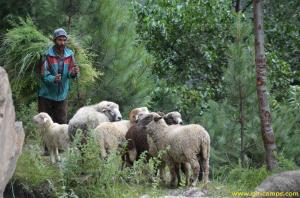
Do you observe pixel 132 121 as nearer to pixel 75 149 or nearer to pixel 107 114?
pixel 107 114

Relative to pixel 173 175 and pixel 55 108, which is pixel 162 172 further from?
pixel 55 108

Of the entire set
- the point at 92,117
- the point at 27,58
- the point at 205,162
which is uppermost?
the point at 27,58

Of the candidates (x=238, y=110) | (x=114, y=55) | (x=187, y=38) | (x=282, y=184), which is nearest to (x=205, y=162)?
(x=282, y=184)

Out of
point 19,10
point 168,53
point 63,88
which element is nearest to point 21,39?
point 63,88

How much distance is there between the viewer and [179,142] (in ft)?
27.7

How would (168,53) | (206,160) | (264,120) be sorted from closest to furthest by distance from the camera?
(206,160), (264,120), (168,53)

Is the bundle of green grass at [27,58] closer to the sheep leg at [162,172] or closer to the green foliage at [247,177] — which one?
the sheep leg at [162,172]

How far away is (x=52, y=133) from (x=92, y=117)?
972mm

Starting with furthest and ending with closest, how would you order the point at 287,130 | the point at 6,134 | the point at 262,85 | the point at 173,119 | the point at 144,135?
the point at 287,130 → the point at 262,85 → the point at 173,119 → the point at 144,135 → the point at 6,134

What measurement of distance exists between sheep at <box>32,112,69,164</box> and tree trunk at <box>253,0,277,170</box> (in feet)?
10.3

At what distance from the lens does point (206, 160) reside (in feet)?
27.9

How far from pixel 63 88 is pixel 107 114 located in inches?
51.2

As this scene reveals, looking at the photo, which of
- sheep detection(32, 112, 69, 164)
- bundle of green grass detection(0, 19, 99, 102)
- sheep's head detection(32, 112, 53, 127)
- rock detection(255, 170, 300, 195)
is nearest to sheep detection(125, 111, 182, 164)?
sheep detection(32, 112, 69, 164)

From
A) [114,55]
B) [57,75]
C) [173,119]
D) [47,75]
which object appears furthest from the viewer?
[114,55]
